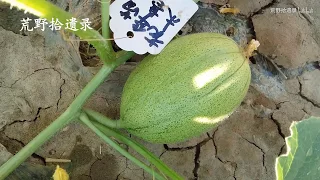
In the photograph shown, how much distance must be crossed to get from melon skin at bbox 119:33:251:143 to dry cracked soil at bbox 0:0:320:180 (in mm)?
244

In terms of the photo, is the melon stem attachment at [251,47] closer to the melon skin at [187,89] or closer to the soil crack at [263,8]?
the melon skin at [187,89]

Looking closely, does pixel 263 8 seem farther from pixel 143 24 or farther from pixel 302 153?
pixel 302 153

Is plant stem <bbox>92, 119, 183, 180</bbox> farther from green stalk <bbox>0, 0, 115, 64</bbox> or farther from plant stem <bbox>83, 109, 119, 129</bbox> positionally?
green stalk <bbox>0, 0, 115, 64</bbox>

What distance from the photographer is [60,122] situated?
166cm

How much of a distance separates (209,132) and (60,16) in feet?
2.08

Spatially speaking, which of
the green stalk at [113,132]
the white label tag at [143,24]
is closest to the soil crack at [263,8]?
the white label tag at [143,24]

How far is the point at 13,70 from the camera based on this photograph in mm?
1847

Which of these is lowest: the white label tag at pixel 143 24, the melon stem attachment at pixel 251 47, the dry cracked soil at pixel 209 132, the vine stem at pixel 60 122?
the dry cracked soil at pixel 209 132

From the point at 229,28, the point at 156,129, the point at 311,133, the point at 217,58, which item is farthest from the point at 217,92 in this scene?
the point at 229,28

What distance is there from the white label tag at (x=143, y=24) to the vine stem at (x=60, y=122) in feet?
0.23

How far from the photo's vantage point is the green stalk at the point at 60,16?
143cm

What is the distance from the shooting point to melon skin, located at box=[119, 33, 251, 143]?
5.26ft

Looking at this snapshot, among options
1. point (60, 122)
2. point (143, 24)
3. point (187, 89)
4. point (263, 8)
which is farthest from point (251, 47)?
point (60, 122)

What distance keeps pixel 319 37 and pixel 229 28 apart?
0.29 meters
